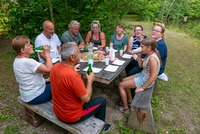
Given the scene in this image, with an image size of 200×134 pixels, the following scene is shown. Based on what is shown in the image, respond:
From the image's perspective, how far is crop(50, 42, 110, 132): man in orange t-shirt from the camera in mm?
1809

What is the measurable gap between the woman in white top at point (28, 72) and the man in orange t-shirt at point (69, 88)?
40cm

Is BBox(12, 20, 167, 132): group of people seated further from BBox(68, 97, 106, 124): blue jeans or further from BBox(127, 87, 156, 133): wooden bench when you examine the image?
BBox(127, 87, 156, 133): wooden bench

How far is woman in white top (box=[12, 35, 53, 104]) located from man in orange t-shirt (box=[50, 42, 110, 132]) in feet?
1.30

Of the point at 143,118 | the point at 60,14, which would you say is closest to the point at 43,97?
the point at 143,118

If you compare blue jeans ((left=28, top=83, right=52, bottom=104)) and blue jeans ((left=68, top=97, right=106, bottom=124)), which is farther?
blue jeans ((left=28, top=83, right=52, bottom=104))

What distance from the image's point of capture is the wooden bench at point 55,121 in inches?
80.0

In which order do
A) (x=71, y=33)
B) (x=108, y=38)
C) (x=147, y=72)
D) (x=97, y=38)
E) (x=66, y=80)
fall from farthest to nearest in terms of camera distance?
(x=108, y=38) < (x=97, y=38) < (x=71, y=33) < (x=147, y=72) < (x=66, y=80)

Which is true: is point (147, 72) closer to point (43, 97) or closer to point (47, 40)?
point (43, 97)

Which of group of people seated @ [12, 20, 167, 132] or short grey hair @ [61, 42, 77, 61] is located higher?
short grey hair @ [61, 42, 77, 61]

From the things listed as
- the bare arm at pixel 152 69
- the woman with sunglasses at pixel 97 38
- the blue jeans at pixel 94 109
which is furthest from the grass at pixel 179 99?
the woman with sunglasses at pixel 97 38

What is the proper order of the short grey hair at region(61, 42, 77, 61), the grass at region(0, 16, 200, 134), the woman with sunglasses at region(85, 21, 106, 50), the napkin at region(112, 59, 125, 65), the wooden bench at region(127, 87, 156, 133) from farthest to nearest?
the woman with sunglasses at region(85, 21, 106, 50) → the napkin at region(112, 59, 125, 65) → the grass at region(0, 16, 200, 134) → the wooden bench at region(127, 87, 156, 133) → the short grey hair at region(61, 42, 77, 61)

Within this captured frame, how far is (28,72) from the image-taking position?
221 centimetres

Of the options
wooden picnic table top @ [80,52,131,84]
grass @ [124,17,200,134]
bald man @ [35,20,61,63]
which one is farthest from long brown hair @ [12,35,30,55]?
grass @ [124,17,200,134]

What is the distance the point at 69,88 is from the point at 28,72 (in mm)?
725
